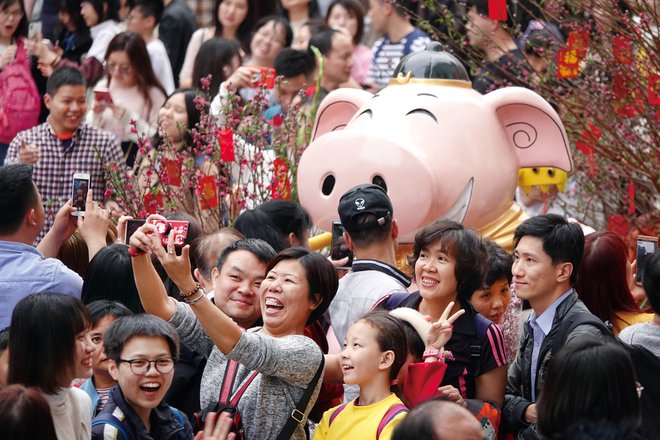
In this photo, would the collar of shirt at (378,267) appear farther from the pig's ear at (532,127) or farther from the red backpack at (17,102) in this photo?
the red backpack at (17,102)

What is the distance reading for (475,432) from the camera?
10.8 ft

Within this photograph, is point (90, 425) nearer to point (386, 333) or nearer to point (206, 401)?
point (206, 401)

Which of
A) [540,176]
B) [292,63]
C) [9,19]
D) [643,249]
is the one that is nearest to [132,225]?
[643,249]

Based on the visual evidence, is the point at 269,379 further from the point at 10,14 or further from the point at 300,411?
the point at 10,14

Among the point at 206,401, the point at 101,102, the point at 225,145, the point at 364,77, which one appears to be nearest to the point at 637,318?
the point at 206,401

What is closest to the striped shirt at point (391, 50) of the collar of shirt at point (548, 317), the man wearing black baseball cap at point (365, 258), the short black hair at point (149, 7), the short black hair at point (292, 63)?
the short black hair at point (292, 63)

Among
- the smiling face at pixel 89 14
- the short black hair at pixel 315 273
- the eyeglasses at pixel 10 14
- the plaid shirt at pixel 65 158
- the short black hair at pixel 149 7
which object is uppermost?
the short black hair at pixel 149 7

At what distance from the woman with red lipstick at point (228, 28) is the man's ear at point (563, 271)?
5436 millimetres

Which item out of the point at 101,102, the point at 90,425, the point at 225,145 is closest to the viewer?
the point at 90,425

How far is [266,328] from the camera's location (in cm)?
454

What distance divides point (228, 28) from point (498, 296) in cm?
516

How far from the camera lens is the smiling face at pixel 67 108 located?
23.9ft

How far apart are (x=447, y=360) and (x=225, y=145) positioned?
6.84 ft

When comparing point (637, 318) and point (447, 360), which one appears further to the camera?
point (637, 318)
